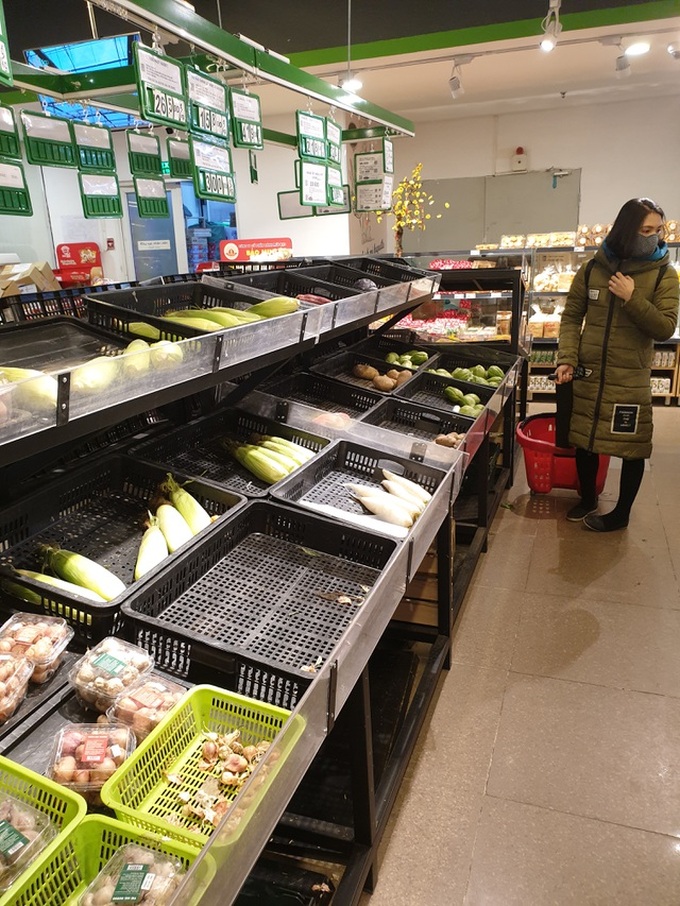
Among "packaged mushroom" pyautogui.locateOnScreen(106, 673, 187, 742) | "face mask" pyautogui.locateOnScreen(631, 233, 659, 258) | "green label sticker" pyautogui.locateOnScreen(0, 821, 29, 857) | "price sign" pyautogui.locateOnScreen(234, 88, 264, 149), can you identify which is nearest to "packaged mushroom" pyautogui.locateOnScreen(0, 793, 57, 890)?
"green label sticker" pyautogui.locateOnScreen(0, 821, 29, 857)

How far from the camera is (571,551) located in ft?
13.2

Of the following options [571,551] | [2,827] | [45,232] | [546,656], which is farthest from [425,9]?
[45,232]

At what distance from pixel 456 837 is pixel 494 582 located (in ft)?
5.73

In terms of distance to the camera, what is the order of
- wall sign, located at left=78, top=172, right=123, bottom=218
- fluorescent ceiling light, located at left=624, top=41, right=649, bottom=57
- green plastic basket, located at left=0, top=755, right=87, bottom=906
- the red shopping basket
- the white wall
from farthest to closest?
the white wall, fluorescent ceiling light, located at left=624, top=41, right=649, bottom=57, the red shopping basket, wall sign, located at left=78, top=172, right=123, bottom=218, green plastic basket, located at left=0, top=755, right=87, bottom=906

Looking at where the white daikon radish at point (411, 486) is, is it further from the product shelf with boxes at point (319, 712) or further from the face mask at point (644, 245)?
the face mask at point (644, 245)

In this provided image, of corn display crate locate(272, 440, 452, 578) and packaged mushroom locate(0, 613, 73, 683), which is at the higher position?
packaged mushroom locate(0, 613, 73, 683)

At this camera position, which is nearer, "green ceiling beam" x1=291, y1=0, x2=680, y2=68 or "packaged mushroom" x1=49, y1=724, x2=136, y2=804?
"packaged mushroom" x1=49, y1=724, x2=136, y2=804

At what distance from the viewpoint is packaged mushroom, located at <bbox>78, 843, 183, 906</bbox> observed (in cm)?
92

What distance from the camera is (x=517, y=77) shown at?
23.9 ft

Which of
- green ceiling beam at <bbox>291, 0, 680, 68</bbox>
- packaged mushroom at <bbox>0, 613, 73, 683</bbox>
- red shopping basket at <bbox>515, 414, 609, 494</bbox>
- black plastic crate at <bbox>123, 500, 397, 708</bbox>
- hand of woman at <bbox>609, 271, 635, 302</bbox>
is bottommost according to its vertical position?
red shopping basket at <bbox>515, 414, 609, 494</bbox>

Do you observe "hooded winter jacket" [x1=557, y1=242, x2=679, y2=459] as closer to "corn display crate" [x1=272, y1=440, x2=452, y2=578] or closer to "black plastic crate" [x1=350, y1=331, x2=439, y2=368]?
"black plastic crate" [x1=350, y1=331, x2=439, y2=368]

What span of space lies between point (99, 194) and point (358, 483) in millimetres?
1985

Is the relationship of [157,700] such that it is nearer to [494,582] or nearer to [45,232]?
[494,582]

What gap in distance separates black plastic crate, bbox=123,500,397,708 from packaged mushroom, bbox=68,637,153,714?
3.3 inches
